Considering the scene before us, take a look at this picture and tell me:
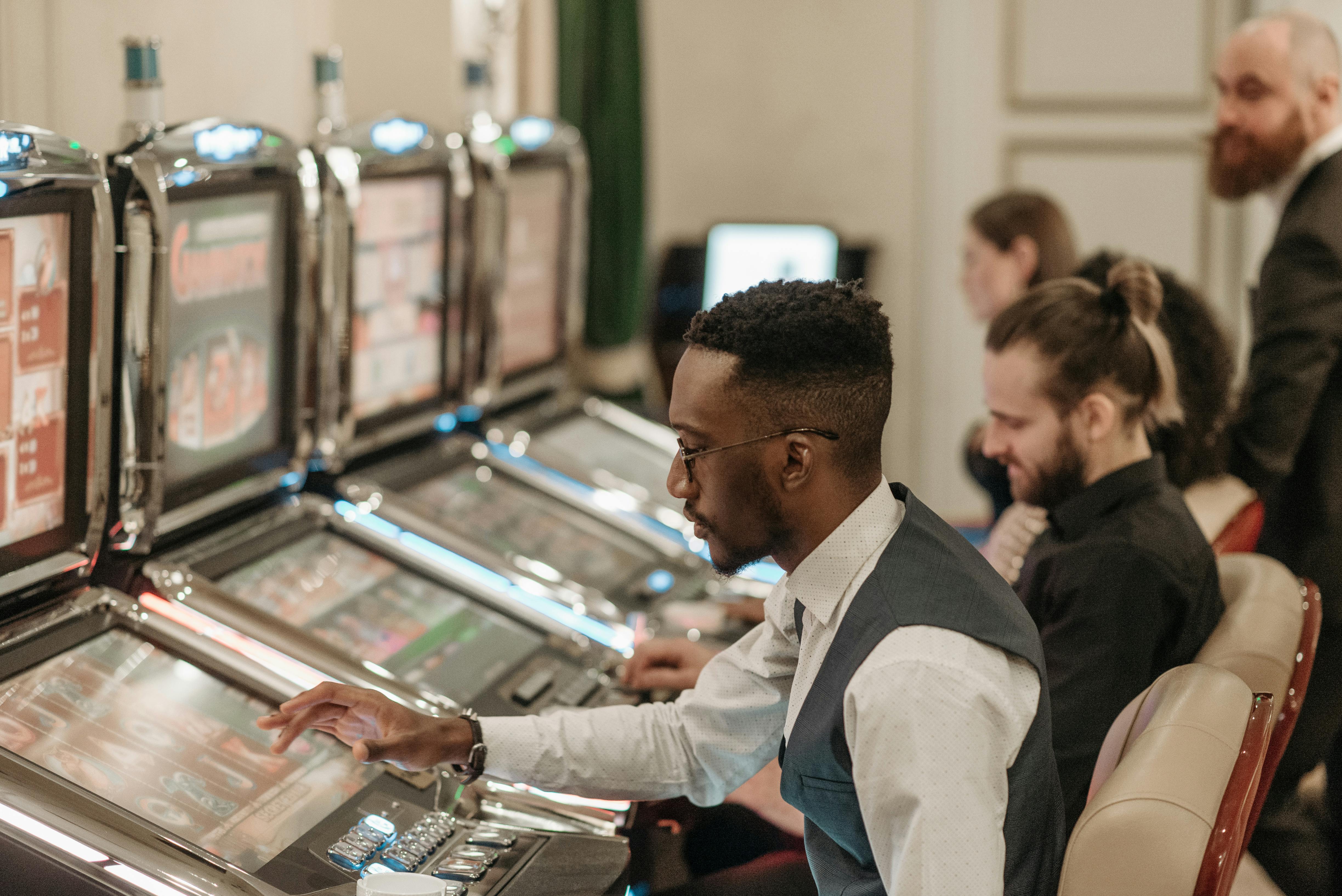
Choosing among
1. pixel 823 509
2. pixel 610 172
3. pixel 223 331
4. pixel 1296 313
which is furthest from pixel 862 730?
pixel 610 172

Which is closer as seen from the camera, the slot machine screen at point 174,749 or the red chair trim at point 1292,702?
the slot machine screen at point 174,749

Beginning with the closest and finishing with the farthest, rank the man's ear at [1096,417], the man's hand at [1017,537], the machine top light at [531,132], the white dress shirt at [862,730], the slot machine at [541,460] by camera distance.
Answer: the white dress shirt at [862,730], the man's ear at [1096,417], the man's hand at [1017,537], the slot machine at [541,460], the machine top light at [531,132]

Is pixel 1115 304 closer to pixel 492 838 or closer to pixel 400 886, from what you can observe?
pixel 492 838

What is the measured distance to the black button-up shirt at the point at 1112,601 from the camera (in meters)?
1.70

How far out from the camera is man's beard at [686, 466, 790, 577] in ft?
4.27

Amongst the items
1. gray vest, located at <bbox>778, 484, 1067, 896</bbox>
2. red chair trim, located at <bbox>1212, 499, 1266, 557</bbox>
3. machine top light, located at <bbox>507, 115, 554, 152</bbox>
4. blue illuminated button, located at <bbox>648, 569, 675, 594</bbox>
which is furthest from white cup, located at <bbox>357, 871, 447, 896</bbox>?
machine top light, located at <bbox>507, 115, 554, 152</bbox>

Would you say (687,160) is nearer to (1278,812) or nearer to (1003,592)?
(1278,812)

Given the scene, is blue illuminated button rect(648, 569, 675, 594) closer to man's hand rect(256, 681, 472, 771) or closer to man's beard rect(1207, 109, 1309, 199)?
man's hand rect(256, 681, 472, 771)

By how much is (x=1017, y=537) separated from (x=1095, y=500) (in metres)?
0.31

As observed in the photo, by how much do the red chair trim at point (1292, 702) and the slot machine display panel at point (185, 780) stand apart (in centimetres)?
77

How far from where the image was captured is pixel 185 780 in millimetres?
1520

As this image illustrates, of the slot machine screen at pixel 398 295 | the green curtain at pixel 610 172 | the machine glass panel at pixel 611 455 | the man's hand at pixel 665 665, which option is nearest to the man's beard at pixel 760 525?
the man's hand at pixel 665 665

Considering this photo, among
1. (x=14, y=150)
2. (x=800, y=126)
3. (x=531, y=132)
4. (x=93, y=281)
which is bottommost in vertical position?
(x=93, y=281)

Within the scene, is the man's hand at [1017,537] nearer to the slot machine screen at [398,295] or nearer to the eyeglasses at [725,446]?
the eyeglasses at [725,446]
